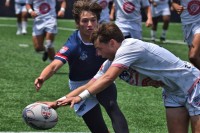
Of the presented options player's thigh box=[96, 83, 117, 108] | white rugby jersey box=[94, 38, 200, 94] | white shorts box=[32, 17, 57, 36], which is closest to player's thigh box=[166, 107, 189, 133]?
white rugby jersey box=[94, 38, 200, 94]

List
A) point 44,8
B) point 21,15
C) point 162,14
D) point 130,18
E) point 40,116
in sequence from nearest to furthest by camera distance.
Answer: point 40,116 → point 130,18 → point 44,8 → point 162,14 → point 21,15

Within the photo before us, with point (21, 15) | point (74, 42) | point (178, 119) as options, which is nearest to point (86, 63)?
point (74, 42)

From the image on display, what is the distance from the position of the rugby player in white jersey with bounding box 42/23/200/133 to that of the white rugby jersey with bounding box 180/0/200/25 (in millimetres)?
4985

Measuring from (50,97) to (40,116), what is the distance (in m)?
4.72

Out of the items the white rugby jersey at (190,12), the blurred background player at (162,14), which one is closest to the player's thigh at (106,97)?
the white rugby jersey at (190,12)

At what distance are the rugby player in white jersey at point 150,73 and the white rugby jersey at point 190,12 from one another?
498 centimetres

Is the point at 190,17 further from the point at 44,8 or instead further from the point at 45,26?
the point at 44,8

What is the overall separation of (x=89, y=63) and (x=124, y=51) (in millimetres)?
1236

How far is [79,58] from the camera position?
21.4 feet

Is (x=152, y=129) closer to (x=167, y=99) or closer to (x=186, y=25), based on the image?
(x=167, y=99)

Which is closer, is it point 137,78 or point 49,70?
point 137,78

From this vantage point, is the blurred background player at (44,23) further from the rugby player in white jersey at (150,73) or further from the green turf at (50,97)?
the rugby player in white jersey at (150,73)

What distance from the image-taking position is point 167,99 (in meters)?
5.93

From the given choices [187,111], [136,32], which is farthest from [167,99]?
[136,32]
